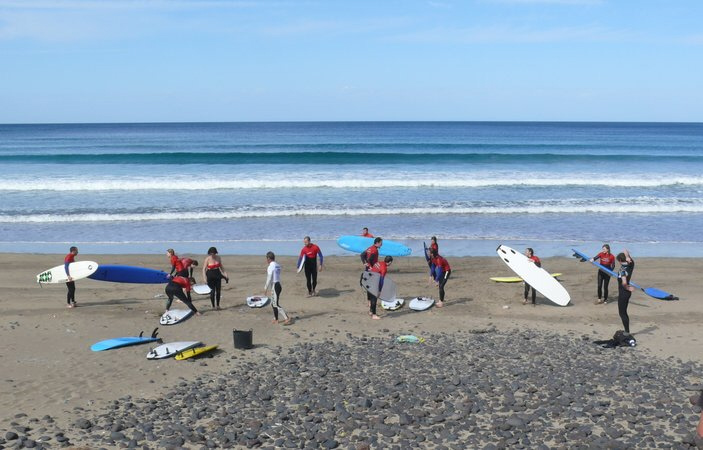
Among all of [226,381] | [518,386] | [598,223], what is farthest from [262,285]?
[598,223]

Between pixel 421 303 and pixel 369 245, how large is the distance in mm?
5948

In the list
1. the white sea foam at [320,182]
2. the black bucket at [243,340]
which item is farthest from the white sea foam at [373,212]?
the black bucket at [243,340]

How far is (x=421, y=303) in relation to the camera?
49.0 feet

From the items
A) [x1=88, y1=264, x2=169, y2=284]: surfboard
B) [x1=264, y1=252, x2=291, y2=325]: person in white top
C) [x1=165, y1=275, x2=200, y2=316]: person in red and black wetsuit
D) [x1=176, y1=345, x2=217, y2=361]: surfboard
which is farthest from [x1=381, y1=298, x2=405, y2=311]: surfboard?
[x1=88, y1=264, x2=169, y2=284]: surfboard

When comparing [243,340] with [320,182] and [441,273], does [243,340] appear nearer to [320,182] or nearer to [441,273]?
[441,273]

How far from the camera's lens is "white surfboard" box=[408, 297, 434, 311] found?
579 inches

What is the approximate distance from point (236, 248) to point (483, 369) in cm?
1243

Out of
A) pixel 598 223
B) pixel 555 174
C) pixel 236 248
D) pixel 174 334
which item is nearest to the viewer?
pixel 174 334

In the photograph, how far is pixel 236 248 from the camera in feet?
71.3

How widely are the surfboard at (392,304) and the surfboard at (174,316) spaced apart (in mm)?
4044

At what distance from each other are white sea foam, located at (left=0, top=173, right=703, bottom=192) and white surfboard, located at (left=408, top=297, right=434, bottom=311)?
22784 mm

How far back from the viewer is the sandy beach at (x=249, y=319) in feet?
34.3

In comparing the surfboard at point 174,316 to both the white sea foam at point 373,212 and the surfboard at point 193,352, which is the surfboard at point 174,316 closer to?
the surfboard at point 193,352

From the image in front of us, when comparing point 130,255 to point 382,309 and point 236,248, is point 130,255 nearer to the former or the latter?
point 236,248
